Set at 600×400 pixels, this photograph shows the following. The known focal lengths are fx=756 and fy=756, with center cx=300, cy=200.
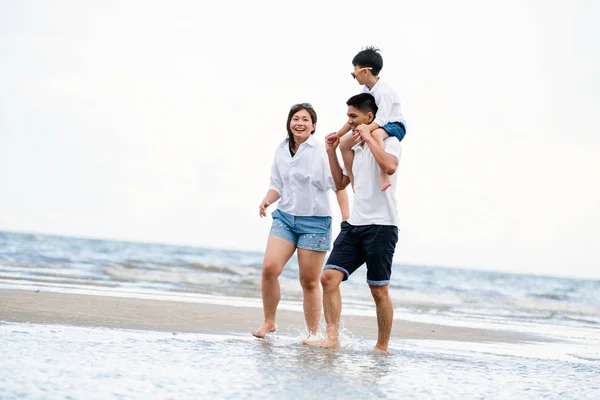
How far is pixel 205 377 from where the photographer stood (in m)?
3.51

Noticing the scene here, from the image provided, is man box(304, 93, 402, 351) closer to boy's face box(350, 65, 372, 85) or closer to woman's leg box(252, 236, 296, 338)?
boy's face box(350, 65, 372, 85)

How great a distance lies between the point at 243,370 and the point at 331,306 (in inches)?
57.0

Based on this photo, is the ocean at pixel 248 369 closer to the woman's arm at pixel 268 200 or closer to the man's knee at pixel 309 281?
the man's knee at pixel 309 281

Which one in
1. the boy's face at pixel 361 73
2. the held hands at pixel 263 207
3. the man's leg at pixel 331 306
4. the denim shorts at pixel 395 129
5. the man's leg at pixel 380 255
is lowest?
the man's leg at pixel 331 306

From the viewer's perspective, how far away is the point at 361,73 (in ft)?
16.2

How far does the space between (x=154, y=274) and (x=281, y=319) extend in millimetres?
11022

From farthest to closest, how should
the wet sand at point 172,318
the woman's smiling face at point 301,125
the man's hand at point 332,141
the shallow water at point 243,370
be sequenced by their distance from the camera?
1. the wet sand at point 172,318
2. the woman's smiling face at point 301,125
3. the man's hand at point 332,141
4. the shallow water at point 243,370

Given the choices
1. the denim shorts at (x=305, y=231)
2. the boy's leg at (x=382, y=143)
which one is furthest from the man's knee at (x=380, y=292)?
the boy's leg at (x=382, y=143)

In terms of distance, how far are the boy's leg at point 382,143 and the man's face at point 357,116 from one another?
17cm

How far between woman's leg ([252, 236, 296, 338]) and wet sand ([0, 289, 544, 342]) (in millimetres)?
570

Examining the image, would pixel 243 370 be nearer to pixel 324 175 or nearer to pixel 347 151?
pixel 347 151

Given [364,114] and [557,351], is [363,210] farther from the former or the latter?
[557,351]

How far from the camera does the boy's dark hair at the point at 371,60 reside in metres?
4.91

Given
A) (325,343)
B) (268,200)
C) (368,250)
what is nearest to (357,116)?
(368,250)
